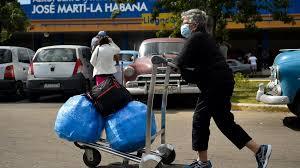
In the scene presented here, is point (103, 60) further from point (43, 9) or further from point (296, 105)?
point (43, 9)

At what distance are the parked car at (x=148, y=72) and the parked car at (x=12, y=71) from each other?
3934 mm

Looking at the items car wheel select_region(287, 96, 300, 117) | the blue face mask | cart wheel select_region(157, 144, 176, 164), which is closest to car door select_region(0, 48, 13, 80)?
car wheel select_region(287, 96, 300, 117)

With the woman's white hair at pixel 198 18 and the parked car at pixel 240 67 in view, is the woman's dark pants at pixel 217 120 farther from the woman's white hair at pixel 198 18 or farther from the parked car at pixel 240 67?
the parked car at pixel 240 67

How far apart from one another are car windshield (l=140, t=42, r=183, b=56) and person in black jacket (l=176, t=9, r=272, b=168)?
7327 mm

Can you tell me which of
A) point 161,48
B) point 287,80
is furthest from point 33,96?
point 287,80

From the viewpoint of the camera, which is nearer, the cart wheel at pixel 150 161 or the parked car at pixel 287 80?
the cart wheel at pixel 150 161

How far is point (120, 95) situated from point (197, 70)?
39.6 inches

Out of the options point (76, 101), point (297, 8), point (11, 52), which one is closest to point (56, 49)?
point (11, 52)

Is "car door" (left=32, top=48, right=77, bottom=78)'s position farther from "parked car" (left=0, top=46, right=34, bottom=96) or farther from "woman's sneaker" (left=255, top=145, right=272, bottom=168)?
"woman's sneaker" (left=255, top=145, right=272, bottom=168)

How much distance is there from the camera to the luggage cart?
508 cm

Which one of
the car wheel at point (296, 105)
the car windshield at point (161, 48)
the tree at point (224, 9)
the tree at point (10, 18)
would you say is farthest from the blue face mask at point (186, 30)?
the tree at point (10, 18)

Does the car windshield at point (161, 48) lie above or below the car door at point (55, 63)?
above

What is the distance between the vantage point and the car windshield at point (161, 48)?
12883 mm

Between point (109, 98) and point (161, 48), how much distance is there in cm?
729
